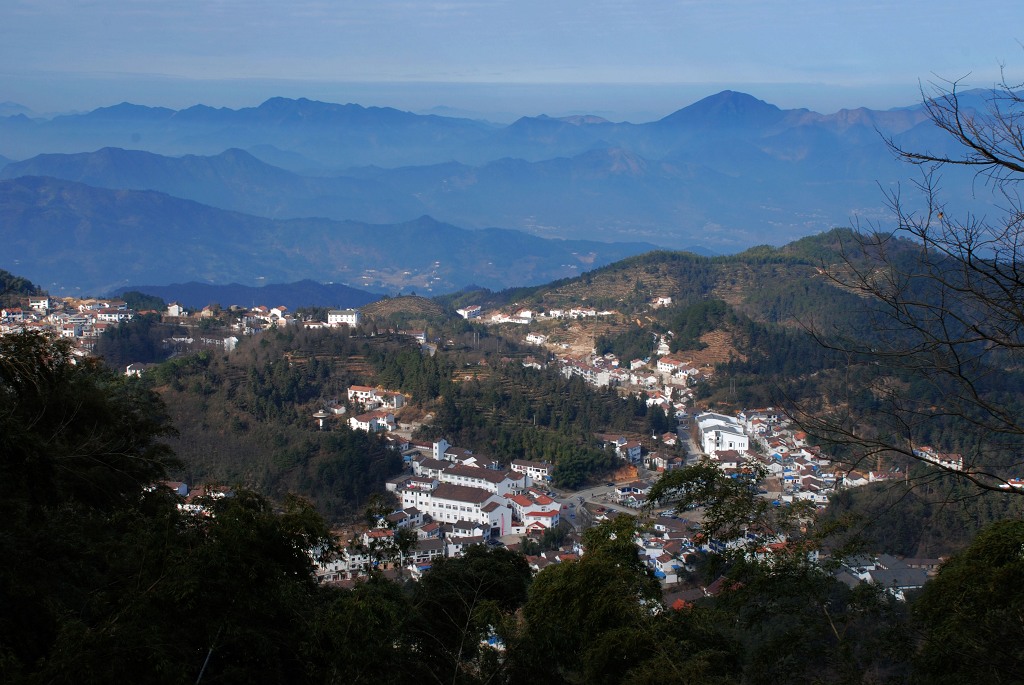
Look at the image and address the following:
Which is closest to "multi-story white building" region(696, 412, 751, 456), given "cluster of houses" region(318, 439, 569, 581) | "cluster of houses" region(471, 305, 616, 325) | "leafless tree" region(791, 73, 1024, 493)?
"cluster of houses" region(318, 439, 569, 581)

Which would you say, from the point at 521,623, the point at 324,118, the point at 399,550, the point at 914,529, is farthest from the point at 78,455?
the point at 324,118

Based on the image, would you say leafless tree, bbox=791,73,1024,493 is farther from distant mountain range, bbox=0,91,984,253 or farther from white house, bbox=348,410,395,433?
distant mountain range, bbox=0,91,984,253

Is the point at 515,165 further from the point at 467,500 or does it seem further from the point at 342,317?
the point at 467,500

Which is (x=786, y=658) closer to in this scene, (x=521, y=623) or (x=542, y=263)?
(x=521, y=623)

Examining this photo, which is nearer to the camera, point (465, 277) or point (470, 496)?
point (470, 496)

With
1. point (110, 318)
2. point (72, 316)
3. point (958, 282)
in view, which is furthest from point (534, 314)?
point (958, 282)

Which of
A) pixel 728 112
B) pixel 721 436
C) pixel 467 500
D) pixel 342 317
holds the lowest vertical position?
pixel 721 436

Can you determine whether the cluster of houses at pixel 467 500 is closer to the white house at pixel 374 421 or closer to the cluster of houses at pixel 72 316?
the white house at pixel 374 421
